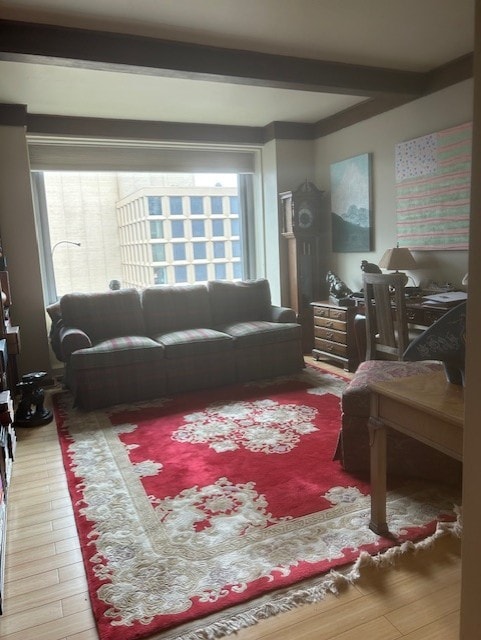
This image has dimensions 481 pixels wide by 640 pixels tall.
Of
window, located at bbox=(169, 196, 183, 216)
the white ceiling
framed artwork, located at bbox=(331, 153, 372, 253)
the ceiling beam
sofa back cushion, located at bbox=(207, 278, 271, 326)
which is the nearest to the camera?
the white ceiling

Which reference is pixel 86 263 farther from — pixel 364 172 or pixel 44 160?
pixel 364 172

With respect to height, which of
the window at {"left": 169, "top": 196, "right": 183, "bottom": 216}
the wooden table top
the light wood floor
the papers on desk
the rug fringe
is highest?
the window at {"left": 169, "top": 196, "right": 183, "bottom": 216}

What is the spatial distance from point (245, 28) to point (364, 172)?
2.11m

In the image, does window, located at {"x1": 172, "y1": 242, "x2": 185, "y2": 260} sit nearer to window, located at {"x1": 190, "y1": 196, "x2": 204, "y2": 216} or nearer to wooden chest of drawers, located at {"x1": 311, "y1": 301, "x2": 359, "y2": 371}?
window, located at {"x1": 190, "y1": 196, "x2": 204, "y2": 216}

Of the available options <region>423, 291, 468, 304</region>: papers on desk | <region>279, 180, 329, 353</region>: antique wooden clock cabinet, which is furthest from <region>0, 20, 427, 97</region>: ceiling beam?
<region>423, 291, 468, 304</region>: papers on desk

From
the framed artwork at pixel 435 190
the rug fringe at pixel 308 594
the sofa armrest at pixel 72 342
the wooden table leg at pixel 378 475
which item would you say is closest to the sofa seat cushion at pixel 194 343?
the sofa armrest at pixel 72 342

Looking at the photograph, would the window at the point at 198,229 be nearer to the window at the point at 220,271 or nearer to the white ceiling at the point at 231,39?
the window at the point at 220,271

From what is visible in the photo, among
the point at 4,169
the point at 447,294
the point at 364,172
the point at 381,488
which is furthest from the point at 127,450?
the point at 364,172

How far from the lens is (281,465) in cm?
265

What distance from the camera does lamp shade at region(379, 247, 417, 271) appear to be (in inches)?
158

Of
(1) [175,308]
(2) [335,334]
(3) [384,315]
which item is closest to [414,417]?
(3) [384,315]

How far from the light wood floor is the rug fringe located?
0.08ft

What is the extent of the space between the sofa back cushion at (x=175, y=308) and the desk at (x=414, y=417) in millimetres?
2881

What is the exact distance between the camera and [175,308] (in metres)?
4.61
